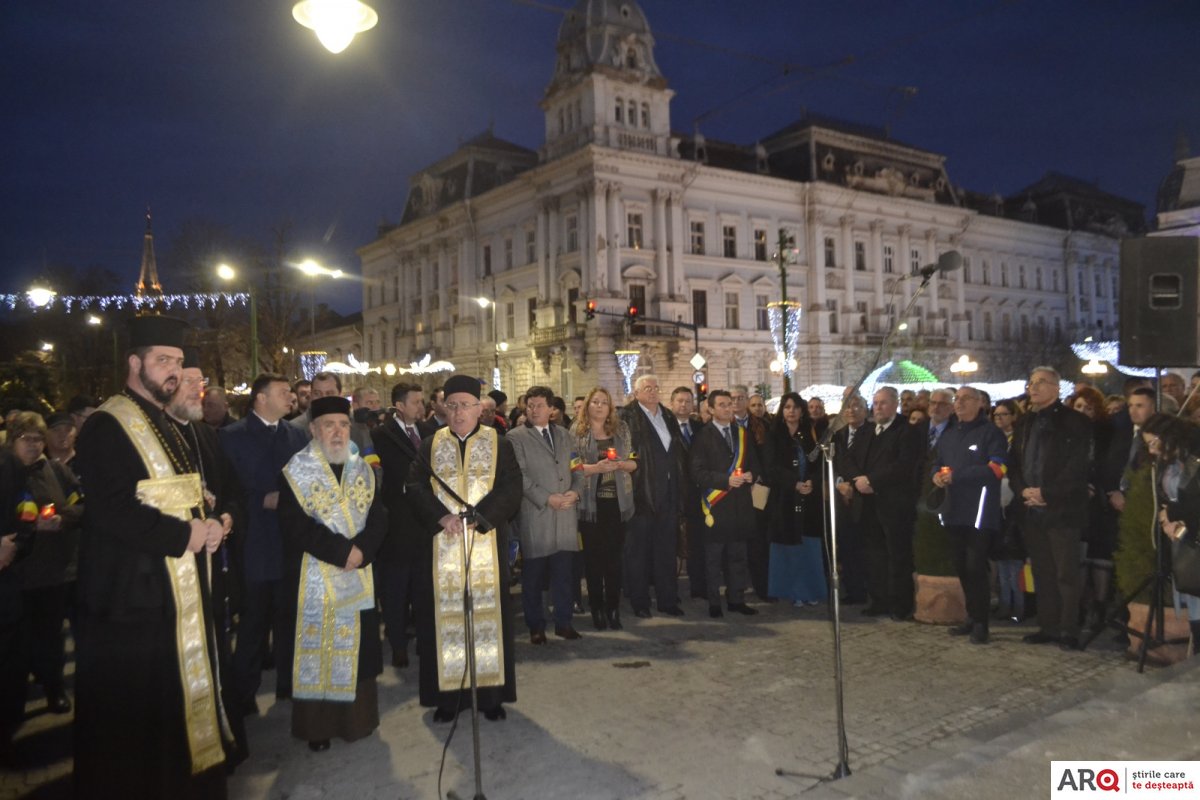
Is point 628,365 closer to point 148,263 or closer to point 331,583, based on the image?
point 148,263

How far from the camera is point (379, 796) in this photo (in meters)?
4.71

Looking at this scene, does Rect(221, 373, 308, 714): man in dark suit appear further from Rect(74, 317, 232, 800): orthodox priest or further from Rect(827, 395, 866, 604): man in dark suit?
Rect(827, 395, 866, 604): man in dark suit

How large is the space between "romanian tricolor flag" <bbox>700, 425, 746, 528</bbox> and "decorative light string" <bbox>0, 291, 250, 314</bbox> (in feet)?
71.0

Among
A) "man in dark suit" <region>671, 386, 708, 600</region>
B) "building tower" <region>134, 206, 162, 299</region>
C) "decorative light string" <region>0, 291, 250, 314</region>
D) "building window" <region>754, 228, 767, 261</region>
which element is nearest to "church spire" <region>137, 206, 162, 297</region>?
"building tower" <region>134, 206, 162, 299</region>

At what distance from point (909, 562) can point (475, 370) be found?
4609cm

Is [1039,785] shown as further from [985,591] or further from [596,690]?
[985,591]

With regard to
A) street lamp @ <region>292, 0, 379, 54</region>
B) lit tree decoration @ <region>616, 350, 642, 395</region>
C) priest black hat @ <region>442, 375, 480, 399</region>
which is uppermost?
street lamp @ <region>292, 0, 379, 54</region>

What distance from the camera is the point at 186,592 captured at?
4426 mm

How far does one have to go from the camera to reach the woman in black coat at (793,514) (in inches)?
370

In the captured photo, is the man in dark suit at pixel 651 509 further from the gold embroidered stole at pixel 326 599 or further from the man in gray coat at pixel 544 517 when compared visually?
the gold embroidered stole at pixel 326 599

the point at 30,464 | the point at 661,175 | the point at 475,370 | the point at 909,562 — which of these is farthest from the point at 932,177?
the point at 30,464

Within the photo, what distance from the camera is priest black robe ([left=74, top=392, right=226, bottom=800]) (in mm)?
4109

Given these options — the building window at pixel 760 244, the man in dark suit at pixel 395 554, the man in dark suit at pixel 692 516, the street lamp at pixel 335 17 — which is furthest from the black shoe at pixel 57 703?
the building window at pixel 760 244

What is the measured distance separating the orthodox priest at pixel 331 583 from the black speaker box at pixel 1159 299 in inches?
238
